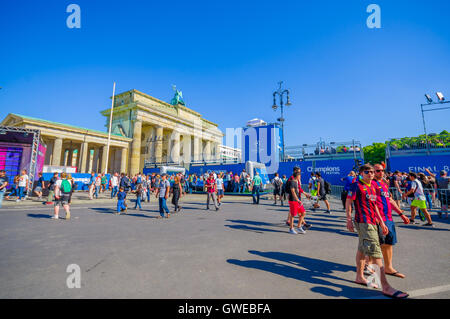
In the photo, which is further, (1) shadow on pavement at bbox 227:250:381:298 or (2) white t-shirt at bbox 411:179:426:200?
(2) white t-shirt at bbox 411:179:426:200

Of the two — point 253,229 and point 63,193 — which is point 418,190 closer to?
point 253,229

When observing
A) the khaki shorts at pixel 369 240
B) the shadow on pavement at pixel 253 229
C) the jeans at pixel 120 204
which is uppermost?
the khaki shorts at pixel 369 240

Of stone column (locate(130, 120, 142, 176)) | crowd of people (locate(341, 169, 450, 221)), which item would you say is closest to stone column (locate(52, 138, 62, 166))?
stone column (locate(130, 120, 142, 176))

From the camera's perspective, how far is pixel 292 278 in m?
3.07

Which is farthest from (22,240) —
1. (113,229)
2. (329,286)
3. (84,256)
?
(329,286)

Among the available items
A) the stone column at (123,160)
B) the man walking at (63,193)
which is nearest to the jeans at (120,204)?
the man walking at (63,193)

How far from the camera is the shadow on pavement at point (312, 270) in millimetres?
2721

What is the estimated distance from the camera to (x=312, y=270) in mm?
3379

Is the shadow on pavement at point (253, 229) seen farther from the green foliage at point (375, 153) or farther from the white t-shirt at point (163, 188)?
the green foliage at point (375, 153)

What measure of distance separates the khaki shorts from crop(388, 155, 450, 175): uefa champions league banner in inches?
770

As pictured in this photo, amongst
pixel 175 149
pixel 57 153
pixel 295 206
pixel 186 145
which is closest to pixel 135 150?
pixel 175 149

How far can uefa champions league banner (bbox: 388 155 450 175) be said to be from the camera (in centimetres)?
1625

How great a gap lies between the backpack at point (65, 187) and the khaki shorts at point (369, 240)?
9165mm

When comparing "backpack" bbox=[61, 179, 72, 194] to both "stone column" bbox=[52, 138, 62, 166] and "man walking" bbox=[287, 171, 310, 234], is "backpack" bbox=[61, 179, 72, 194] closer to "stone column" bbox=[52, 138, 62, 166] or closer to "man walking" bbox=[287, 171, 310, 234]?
"man walking" bbox=[287, 171, 310, 234]
